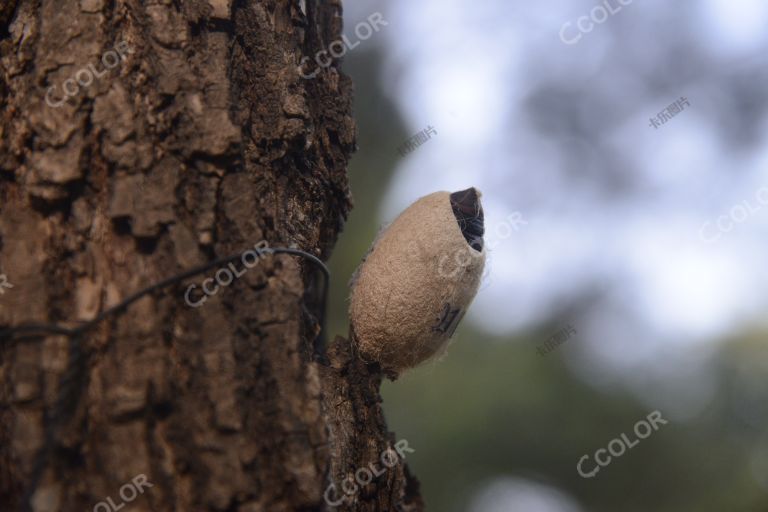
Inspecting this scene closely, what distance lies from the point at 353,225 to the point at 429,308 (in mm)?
857

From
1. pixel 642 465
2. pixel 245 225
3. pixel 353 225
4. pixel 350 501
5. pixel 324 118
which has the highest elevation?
pixel 353 225

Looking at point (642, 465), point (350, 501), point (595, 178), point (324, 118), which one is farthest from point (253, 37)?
point (642, 465)

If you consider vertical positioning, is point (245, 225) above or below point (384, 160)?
below

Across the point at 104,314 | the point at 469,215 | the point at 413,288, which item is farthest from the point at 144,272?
the point at 469,215

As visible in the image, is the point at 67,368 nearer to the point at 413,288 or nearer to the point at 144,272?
the point at 144,272

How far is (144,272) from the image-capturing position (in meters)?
0.67

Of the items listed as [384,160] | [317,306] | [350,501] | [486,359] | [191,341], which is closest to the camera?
[191,341]

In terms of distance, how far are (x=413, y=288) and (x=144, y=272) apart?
1.57 feet

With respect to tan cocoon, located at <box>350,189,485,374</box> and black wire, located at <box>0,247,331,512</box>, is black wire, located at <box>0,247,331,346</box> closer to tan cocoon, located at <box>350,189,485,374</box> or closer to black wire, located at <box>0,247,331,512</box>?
black wire, located at <box>0,247,331,512</box>

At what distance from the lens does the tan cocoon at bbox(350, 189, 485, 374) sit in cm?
102

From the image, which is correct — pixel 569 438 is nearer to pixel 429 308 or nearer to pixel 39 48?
pixel 429 308

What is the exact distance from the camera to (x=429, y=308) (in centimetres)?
103

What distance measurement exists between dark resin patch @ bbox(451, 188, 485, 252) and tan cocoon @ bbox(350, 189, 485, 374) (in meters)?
0.02

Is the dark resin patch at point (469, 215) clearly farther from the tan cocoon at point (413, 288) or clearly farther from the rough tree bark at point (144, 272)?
the rough tree bark at point (144, 272)
